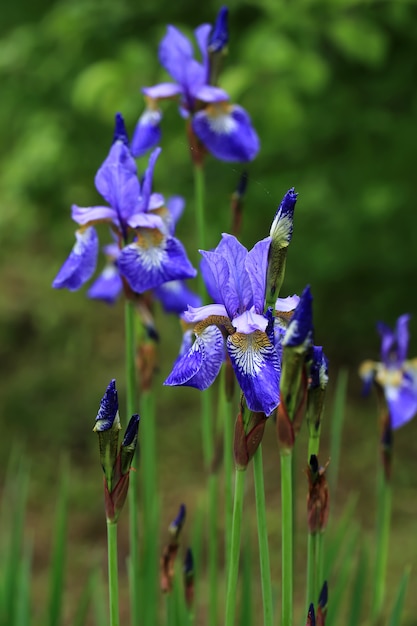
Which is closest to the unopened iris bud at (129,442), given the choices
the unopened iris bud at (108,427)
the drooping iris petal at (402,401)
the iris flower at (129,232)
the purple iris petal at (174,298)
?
the unopened iris bud at (108,427)

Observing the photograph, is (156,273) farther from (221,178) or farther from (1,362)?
(1,362)

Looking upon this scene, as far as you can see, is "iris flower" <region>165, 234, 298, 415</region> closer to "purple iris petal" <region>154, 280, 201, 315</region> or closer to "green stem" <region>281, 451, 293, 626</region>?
"green stem" <region>281, 451, 293, 626</region>

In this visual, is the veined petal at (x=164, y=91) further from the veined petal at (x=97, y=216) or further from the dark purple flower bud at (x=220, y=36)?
the veined petal at (x=97, y=216)

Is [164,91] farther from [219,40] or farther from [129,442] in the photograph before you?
[129,442]

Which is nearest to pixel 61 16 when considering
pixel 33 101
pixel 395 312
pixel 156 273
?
pixel 33 101

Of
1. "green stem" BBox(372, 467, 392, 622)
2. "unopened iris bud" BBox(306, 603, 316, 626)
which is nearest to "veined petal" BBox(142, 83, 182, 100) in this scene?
"green stem" BBox(372, 467, 392, 622)

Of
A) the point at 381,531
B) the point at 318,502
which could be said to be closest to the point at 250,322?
the point at 318,502
